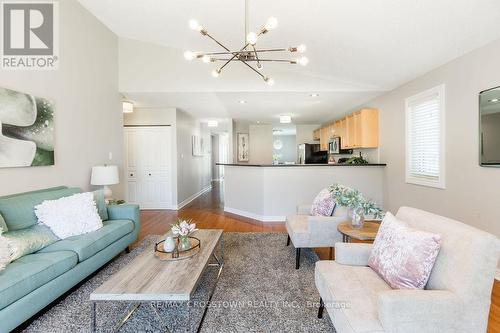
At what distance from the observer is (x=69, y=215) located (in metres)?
2.49

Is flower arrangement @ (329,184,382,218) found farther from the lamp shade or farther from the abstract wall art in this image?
the abstract wall art

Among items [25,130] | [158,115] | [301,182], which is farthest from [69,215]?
[158,115]

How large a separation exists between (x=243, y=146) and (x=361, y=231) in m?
6.37

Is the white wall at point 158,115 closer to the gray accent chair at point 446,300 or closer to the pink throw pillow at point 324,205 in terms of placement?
the pink throw pillow at point 324,205

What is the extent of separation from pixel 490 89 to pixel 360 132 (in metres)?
2.40

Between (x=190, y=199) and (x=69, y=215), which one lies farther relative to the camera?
(x=190, y=199)

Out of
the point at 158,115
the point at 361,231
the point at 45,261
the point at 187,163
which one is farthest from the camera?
the point at 187,163

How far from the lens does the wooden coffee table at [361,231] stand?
2127 mm

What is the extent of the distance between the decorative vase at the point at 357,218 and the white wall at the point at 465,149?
4.52ft

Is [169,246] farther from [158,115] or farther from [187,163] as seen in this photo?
[187,163]

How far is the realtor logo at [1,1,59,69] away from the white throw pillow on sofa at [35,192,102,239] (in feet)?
4.92

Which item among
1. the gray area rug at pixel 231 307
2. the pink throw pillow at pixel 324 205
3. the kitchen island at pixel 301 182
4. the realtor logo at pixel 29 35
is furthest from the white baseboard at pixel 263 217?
the realtor logo at pixel 29 35

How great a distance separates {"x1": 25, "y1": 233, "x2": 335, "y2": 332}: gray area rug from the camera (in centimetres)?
177

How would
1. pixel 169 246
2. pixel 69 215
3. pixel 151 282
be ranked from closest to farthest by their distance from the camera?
pixel 151 282 < pixel 169 246 < pixel 69 215
